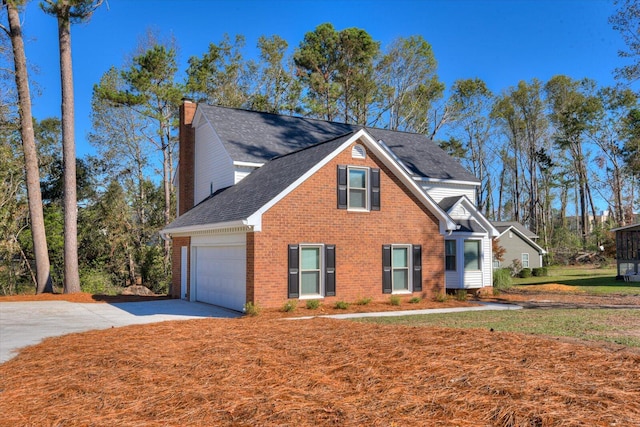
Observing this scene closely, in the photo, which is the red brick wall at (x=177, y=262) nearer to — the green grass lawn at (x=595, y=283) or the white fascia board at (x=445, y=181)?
the white fascia board at (x=445, y=181)

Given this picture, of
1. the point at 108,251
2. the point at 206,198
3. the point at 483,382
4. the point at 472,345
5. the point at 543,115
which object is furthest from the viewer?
the point at 543,115

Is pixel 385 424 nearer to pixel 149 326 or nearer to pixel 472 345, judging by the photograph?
pixel 472 345

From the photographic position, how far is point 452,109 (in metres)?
44.1

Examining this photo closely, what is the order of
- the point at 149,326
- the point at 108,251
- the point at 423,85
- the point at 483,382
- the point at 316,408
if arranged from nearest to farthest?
the point at 316,408 → the point at 483,382 → the point at 149,326 → the point at 108,251 → the point at 423,85

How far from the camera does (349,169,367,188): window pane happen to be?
50.7ft

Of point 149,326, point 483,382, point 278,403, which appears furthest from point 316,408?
point 149,326

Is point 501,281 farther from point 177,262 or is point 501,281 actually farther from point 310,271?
point 177,262

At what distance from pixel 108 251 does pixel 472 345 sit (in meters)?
26.5

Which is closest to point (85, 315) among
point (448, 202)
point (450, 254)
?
point (450, 254)

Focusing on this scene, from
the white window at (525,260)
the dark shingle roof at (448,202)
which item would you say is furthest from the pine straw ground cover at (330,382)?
the white window at (525,260)

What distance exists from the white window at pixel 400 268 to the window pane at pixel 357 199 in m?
1.86

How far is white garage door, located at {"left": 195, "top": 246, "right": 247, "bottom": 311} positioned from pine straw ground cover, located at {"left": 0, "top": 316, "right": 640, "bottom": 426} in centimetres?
563

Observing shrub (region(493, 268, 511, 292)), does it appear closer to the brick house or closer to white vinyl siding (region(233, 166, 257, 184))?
the brick house

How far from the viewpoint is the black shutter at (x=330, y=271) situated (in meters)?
14.6
